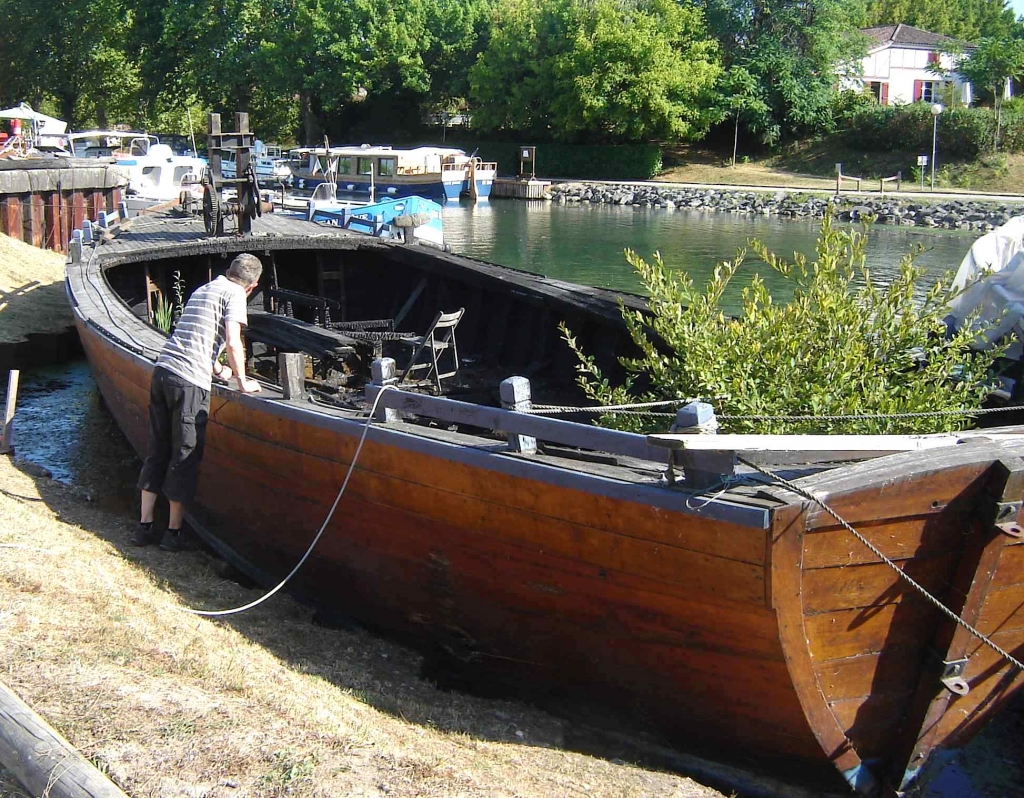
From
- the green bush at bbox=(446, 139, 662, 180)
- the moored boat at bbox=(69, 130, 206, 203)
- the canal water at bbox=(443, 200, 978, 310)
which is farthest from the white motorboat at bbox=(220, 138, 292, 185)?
the green bush at bbox=(446, 139, 662, 180)

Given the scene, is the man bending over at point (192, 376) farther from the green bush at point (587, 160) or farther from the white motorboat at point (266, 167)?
the green bush at point (587, 160)

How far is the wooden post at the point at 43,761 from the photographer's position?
128 inches

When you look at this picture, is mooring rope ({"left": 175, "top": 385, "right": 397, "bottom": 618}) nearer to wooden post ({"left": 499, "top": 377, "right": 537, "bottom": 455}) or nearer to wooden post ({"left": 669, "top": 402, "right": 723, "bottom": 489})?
wooden post ({"left": 499, "top": 377, "right": 537, "bottom": 455})

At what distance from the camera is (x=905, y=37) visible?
58.4 m

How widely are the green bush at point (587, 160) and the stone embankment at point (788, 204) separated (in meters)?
3.41

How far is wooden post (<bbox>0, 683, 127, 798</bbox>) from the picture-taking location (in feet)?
10.7

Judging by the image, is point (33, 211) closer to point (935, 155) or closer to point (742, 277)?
point (742, 277)

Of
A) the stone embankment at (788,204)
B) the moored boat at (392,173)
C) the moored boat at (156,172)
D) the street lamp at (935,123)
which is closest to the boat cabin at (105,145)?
the moored boat at (156,172)

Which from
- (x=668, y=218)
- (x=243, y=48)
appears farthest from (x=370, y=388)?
(x=243, y=48)

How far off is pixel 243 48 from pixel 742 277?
43.0 m

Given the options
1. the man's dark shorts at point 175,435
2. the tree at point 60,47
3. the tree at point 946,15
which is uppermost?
the tree at point 946,15

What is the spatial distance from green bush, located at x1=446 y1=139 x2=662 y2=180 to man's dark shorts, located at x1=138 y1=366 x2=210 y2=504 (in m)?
45.5

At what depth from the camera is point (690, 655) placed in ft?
14.8

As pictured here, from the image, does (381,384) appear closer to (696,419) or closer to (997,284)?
(696,419)
